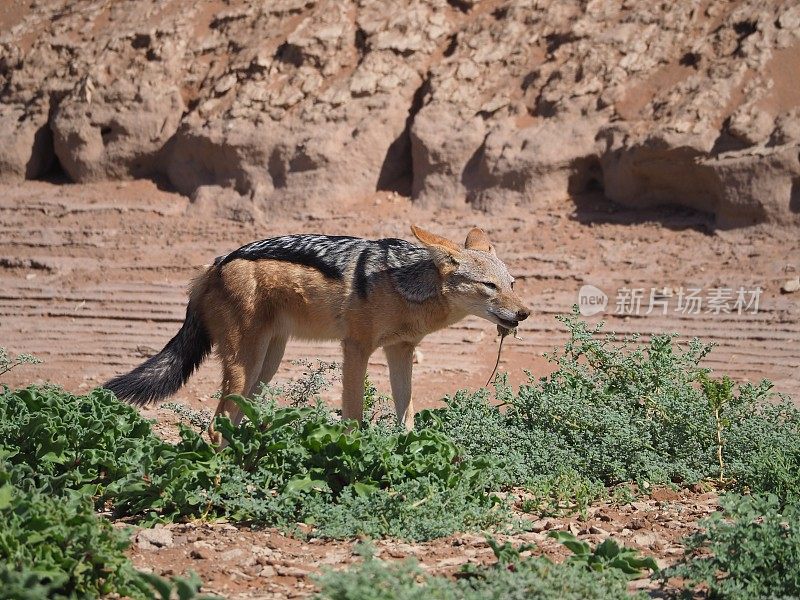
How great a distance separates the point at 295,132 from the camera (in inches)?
649

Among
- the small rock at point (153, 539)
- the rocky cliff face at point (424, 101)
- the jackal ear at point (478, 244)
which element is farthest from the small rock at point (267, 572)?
the rocky cliff face at point (424, 101)

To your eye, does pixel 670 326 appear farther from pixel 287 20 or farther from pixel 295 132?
pixel 287 20

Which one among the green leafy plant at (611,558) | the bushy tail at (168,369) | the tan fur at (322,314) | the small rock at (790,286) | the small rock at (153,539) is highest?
the small rock at (790,286)

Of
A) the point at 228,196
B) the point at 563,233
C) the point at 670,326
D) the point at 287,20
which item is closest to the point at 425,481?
the point at 670,326

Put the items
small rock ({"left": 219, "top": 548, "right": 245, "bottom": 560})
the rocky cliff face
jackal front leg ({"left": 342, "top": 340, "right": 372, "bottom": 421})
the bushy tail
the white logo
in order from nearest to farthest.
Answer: small rock ({"left": 219, "top": 548, "right": 245, "bottom": 560}), the bushy tail, jackal front leg ({"left": 342, "top": 340, "right": 372, "bottom": 421}), the white logo, the rocky cliff face

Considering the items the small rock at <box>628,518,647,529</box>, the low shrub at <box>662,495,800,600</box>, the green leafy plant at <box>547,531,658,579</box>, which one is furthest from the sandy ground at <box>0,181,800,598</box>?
the low shrub at <box>662,495,800,600</box>

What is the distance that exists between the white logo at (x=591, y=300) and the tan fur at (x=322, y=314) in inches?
217

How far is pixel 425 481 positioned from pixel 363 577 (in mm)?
1624

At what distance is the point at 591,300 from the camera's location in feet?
43.6

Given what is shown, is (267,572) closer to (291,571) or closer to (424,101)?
(291,571)

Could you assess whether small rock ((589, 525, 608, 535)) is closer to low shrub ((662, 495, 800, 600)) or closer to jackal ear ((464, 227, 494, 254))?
low shrub ((662, 495, 800, 600))

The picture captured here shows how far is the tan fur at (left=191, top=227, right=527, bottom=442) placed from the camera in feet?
25.2

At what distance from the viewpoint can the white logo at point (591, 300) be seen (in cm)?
1314

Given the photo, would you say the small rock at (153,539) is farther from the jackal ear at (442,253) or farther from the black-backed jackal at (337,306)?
the jackal ear at (442,253)
